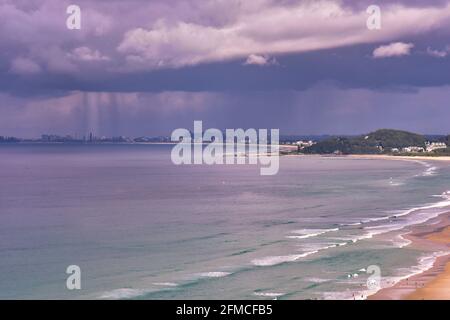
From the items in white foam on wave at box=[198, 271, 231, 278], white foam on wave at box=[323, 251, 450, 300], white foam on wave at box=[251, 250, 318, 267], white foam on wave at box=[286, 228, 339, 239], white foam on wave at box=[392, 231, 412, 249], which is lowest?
white foam on wave at box=[323, 251, 450, 300]

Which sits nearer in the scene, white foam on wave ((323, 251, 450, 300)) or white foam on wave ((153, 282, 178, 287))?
white foam on wave ((323, 251, 450, 300))

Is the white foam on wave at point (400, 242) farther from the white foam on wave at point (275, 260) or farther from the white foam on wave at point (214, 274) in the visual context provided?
the white foam on wave at point (214, 274)

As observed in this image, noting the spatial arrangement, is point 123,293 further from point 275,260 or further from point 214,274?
point 275,260

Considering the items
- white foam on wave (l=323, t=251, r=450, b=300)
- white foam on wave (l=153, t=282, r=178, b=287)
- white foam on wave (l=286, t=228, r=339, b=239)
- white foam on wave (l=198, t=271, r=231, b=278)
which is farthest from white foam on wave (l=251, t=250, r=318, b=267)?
white foam on wave (l=286, t=228, r=339, b=239)

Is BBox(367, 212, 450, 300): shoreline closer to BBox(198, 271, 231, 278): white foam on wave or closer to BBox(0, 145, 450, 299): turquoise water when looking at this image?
BBox(0, 145, 450, 299): turquoise water
